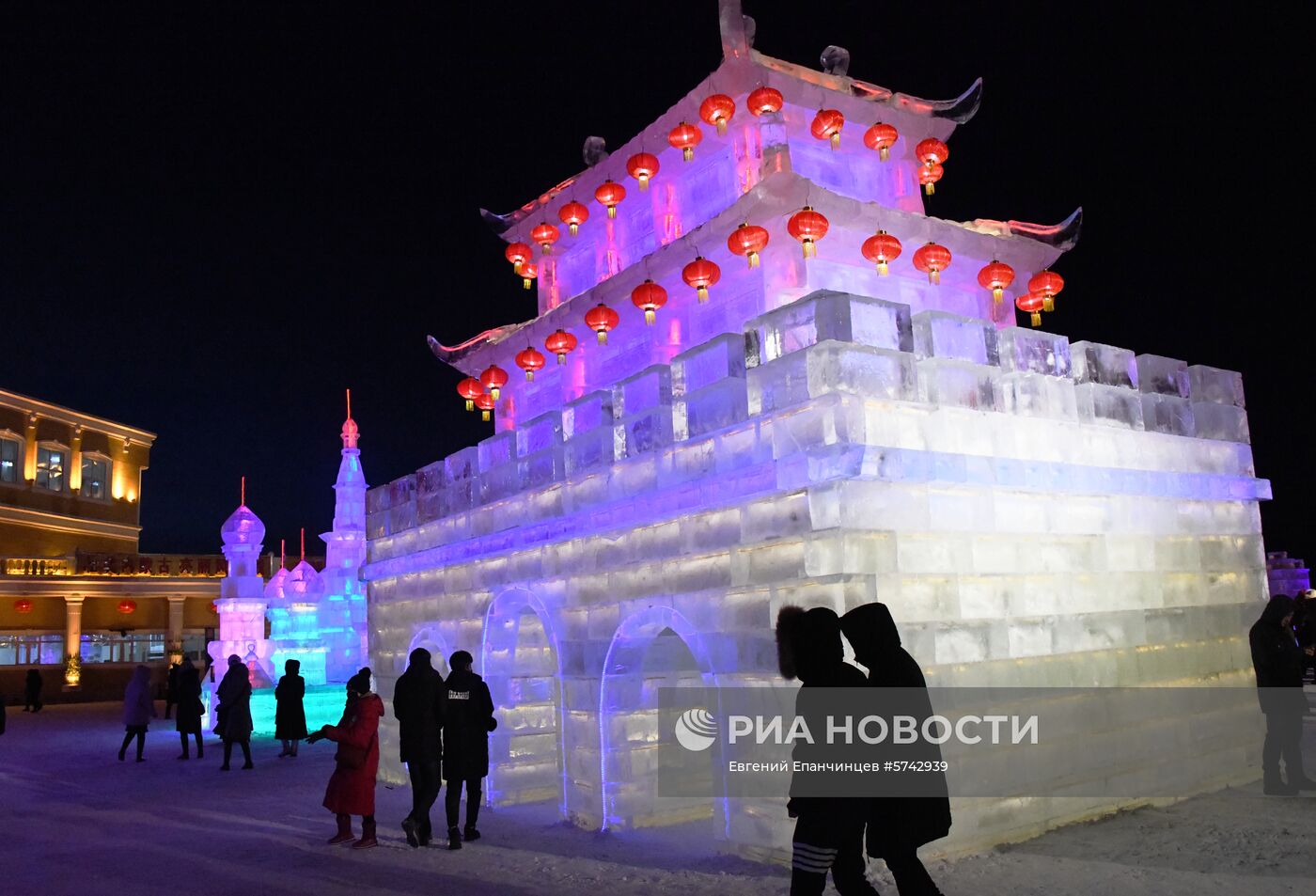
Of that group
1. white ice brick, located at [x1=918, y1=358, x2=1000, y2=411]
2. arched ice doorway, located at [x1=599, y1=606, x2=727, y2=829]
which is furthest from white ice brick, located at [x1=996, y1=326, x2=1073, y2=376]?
arched ice doorway, located at [x1=599, y1=606, x2=727, y2=829]

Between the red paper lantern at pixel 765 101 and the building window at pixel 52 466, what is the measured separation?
3622 centimetres

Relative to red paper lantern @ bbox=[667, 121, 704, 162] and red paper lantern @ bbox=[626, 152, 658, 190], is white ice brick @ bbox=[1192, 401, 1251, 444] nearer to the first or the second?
red paper lantern @ bbox=[667, 121, 704, 162]

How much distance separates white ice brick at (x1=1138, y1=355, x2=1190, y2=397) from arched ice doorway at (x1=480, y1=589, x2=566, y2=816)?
20.1ft

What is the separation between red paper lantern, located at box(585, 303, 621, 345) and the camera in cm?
1212

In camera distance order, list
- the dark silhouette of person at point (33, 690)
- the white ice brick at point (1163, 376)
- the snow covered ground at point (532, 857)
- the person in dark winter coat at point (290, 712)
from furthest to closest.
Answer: the dark silhouette of person at point (33, 690)
the person in dark winter coat at point (290, 712)
the white ice brick at point (1163, 376)
the snow covered ground at point (532, 857)

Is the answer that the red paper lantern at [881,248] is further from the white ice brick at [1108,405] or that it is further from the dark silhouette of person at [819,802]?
the dark silhouette of person at [819,802]

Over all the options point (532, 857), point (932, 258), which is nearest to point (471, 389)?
point (932, 258)

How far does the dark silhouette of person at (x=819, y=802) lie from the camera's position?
4000 millimetres

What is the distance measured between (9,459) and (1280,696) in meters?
40.2

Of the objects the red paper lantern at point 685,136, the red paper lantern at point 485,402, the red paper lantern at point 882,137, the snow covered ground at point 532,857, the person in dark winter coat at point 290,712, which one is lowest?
the snow covered ground at point 532,857

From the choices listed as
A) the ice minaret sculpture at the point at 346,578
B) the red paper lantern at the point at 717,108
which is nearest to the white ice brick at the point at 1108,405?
the red paper lantern at the point at 717,108

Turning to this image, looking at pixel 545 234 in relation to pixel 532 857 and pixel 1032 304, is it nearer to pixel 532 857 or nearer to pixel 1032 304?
pixel 1032 304

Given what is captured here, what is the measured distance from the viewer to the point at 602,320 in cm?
1212

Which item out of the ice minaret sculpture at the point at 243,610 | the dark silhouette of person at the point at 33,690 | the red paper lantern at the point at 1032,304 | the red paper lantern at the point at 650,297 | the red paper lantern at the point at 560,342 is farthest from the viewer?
the dark silhouette of person at the point at 33,690
